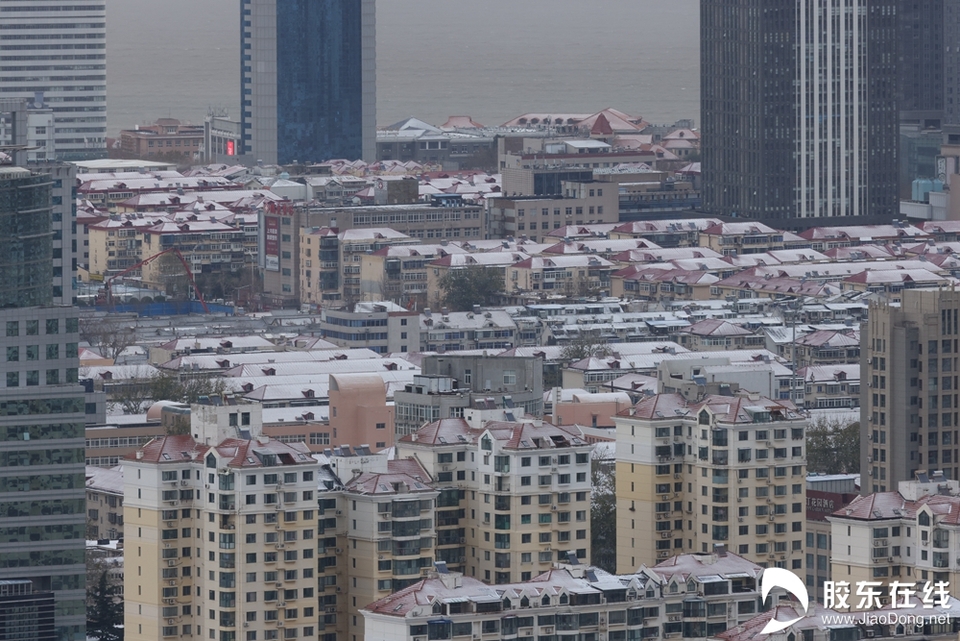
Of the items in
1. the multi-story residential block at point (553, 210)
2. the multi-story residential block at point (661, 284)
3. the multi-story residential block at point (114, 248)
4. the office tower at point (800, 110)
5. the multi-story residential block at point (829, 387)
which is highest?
the office tower at point (800, 110)

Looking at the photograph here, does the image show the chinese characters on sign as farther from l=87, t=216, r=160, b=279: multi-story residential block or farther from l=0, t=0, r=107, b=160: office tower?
l=0, t=0, r=107, b=160: office tower

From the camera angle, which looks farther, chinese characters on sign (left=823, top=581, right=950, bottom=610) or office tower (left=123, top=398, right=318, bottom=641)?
office tower (left=123, top=398, right=318, bottom=641)

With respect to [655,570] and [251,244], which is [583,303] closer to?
[251,244]

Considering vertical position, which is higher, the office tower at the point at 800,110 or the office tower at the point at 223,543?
the office tower at the point at 800,110

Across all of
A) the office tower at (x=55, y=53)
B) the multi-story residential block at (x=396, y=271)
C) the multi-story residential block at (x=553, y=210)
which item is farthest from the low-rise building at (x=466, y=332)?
the office tower at (x=55, y=53)

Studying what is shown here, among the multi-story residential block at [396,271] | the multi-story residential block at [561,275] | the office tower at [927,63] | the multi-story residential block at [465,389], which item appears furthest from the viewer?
the office tower at [927,63]

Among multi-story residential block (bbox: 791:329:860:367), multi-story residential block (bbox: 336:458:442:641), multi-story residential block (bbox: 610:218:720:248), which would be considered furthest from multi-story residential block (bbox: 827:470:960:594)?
multi-story residential block (bbox: 610:218:720:248)

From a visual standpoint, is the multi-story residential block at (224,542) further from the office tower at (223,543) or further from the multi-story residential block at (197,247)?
the multi-story residential block at (197,247)

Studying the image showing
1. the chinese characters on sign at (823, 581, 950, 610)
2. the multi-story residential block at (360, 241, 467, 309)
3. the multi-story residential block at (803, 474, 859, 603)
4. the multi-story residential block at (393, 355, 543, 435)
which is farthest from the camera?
the multi-story residential block at (360, 241, 467, 309)
